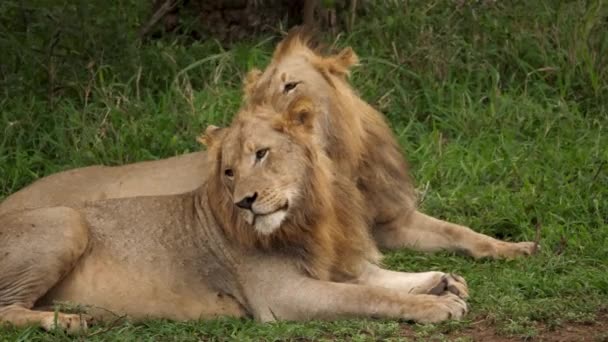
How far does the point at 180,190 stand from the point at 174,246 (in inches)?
37.8

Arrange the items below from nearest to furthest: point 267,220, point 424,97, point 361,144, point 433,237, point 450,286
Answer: point 267,220, point 450,286, point 361,144, point 433,237, point 424,97

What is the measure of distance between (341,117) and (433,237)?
2.70 ft

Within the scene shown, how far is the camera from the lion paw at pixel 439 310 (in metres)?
5.31

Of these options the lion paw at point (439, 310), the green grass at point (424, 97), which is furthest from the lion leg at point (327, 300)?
the green grass at point (424, 97)

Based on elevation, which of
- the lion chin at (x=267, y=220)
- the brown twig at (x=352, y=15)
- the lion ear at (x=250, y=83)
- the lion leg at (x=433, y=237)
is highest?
the lion ear at (x=250, y=83)

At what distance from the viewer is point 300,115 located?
5594 mm

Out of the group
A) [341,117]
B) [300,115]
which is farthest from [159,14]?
[300,115]

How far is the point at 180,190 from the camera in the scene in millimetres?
6652

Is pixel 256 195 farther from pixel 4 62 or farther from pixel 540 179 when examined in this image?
pixel 4 62

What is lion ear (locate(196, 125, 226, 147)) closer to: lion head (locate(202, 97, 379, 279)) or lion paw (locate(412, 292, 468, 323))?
lion head (locate(202, 97, 379, 279))

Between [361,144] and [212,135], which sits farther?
[361,144]

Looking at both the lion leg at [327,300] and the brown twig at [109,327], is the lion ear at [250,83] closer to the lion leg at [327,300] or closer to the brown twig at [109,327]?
the lion leg at [327,300]

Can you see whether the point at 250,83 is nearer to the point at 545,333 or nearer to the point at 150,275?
the point at 150,275

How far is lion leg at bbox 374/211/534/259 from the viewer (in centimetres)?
650
